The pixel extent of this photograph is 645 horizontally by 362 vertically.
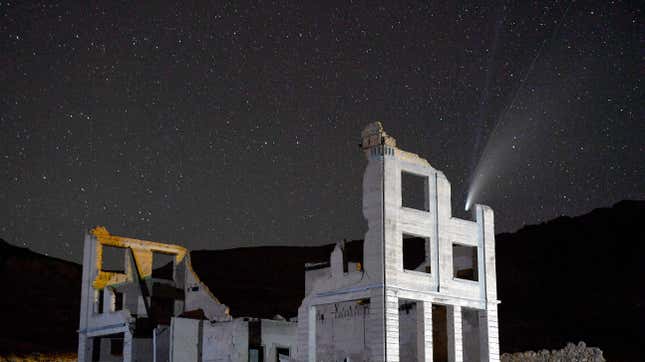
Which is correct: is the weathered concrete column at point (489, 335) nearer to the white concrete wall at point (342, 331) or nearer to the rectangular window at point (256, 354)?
the white concrete wall at point (342, 331)

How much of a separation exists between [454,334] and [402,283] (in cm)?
316

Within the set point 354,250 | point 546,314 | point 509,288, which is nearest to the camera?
point 546,314

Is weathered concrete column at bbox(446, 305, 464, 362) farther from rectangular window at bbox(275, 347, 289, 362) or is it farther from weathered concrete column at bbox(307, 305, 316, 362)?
rectangular window at bbox(275, 347, 289, 362)

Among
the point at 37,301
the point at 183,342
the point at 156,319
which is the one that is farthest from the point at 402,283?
the point at 37,301

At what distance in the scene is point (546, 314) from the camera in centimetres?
8731

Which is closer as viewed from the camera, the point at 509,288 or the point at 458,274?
the point at 458,274

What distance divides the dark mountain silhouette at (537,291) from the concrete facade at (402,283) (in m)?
39.3

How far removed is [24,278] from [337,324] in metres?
73.1

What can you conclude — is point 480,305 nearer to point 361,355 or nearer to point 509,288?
point 361,355

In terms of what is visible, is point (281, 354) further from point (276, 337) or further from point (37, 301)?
point (37, 301)

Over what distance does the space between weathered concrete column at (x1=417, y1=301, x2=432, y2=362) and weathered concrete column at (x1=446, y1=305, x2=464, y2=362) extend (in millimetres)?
1320

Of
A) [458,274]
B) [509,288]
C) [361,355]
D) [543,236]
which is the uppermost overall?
[543,236]

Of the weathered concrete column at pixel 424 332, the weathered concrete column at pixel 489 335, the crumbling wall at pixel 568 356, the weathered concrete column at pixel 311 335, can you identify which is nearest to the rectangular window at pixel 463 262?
the weathered concrete column at pixel 489 335

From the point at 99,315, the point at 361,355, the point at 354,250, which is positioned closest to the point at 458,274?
the point at 361,355
